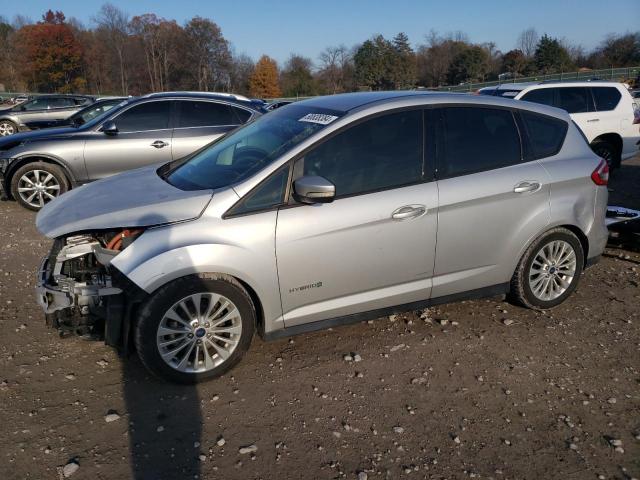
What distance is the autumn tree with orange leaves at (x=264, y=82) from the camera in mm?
69062

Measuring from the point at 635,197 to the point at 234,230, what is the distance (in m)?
7.72

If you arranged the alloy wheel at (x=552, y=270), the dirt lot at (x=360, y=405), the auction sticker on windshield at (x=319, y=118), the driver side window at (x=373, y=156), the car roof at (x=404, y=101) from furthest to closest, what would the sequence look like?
the alloy wheel at (x=552, y=270) < the car roof at (x=404, y=101) < the auction sticker on windshield at (x=319, y=118) < the driver side window at (x=373, y=156) < the dirt lot at (x=360, y=405)

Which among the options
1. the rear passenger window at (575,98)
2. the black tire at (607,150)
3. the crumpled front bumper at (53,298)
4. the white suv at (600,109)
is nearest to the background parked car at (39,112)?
the white suv at (600,109)

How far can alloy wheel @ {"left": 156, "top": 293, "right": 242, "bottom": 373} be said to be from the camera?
10.8ft

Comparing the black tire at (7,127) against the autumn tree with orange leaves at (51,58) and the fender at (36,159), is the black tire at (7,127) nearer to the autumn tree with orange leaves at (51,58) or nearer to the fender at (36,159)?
the fender at (36,159)

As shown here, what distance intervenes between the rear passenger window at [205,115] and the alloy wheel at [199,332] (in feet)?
18.2

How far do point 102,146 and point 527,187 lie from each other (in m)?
6.22

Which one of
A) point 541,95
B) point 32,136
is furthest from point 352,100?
point 541,95

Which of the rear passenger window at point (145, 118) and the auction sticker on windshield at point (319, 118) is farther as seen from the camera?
the rear passenger window at point (145, 118)

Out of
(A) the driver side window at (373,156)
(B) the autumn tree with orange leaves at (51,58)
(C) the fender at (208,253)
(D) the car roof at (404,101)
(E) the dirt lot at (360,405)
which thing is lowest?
(E) the dirt lot at (360,405)

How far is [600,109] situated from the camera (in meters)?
9.92

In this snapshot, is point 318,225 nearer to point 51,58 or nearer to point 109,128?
point 109,128

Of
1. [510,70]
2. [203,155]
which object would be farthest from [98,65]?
[203,155]

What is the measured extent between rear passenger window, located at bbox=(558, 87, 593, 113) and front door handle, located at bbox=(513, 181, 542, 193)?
22.5ft
